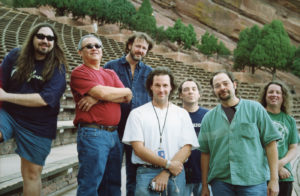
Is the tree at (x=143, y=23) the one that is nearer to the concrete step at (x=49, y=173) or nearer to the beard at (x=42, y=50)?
the concrete step at (x=49, y=173)

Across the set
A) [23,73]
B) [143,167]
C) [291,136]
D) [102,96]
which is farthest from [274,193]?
[23,73]

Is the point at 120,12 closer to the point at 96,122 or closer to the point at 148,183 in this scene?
the point at 96,122

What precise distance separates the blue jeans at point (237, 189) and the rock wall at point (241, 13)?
2893cm

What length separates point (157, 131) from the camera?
6.37ft

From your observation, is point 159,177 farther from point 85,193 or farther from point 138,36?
point 138,36

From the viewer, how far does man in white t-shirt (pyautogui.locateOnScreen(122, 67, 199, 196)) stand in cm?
183

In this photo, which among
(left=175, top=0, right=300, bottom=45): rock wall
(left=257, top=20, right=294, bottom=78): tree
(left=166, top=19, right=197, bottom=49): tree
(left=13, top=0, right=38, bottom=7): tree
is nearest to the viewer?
(left=257, top=20, right=294, bottom=78): tree

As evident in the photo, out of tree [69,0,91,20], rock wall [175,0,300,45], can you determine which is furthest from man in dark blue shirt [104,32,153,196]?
rock wall [175,0,300,45]

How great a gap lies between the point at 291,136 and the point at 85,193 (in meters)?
1.80

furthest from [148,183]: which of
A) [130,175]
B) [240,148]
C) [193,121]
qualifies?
[193,121]

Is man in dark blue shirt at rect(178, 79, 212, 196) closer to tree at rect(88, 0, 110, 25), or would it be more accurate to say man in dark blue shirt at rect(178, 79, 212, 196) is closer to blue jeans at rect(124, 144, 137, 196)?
blue jeans at rect(124, 144, 137, 196)

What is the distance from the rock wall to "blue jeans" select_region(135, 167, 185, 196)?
29059 mm

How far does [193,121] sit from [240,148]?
72 cm

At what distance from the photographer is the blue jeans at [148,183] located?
1.83 m
